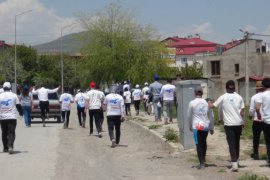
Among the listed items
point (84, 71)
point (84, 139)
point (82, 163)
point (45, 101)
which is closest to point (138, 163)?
point (82, 163)

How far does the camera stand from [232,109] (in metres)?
11.7

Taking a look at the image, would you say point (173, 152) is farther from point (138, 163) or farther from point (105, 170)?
point (105, 170)

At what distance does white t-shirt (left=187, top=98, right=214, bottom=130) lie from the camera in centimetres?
1227

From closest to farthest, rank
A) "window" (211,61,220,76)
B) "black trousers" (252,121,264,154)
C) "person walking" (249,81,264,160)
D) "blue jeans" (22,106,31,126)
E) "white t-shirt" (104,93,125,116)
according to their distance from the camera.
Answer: "person walking" (249,81,264,160)
"black trousers" (252,121,264,154)
"white t-shirt" (104,93,125,116)
"blue jeans" (22,106,31,126)
"window" (211,61,220,76)

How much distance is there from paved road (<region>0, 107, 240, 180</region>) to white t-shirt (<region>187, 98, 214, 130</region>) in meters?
0.89

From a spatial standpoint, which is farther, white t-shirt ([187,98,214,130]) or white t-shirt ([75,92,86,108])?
white t-shirt ([75,92,86,108])

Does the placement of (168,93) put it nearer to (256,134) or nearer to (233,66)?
(256,134)

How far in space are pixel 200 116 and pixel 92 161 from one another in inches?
128

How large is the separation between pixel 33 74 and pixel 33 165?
295 feet

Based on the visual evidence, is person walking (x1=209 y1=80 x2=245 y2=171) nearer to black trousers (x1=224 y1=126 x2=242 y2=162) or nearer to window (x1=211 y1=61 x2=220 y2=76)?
black trousers (x1=224 y1=126 x2=242 y2=162)

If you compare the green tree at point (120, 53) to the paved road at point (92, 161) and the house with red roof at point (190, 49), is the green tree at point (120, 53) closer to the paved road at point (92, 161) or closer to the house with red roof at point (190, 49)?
the paved road at point (92, 161)

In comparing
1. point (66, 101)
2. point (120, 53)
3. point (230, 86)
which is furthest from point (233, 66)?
point (230, 86)

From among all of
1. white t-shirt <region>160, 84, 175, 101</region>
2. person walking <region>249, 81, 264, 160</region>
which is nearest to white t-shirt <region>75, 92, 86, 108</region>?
white t-shirt <region>160, 84, 175, 101</region>

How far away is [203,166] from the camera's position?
12336mm
